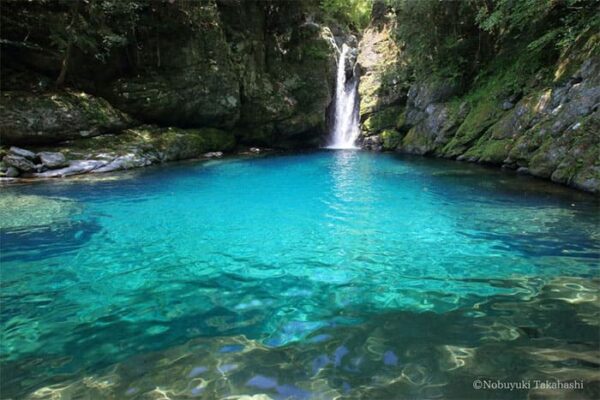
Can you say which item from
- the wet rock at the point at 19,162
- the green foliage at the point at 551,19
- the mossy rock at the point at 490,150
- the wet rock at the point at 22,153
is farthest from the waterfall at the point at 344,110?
the wet rock at the point at 19,162

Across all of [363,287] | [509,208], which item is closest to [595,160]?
[509,208]

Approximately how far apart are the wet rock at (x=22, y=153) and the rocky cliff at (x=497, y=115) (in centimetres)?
1702

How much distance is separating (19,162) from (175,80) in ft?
28.1

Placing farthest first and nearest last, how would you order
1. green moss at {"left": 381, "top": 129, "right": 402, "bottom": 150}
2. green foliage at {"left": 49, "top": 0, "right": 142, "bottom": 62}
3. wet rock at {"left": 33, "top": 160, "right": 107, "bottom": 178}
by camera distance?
1. green moss at {"left": 381, "top": 129, "right": 402, "bottom": 150}
2. green foliage at {"left": 49, "top": 0, "right": 142, "bottom": 62}
3. wet rock at {"left": 33, "top": 160, "right": 107, "bottom": 178}

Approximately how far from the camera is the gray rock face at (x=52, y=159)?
46.9 ft

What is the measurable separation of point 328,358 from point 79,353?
89.2 inches

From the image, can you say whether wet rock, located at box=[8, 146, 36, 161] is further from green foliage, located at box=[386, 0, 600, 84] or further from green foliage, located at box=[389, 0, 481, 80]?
green foliage, located at box=[389, 0, 481, 80]

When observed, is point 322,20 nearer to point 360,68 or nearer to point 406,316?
point 360,68

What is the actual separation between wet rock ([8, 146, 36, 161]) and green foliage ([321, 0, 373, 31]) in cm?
2013

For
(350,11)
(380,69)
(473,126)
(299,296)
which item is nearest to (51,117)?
(299,296)

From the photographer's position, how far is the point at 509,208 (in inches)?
347

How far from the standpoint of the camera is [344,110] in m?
27.7

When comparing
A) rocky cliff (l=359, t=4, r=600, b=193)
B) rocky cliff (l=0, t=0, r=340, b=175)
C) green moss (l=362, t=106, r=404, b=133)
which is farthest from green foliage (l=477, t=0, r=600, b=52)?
rocky cliff (l=0, t=0, r=340, b=175)

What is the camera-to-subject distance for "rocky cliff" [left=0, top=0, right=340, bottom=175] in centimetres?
1559
